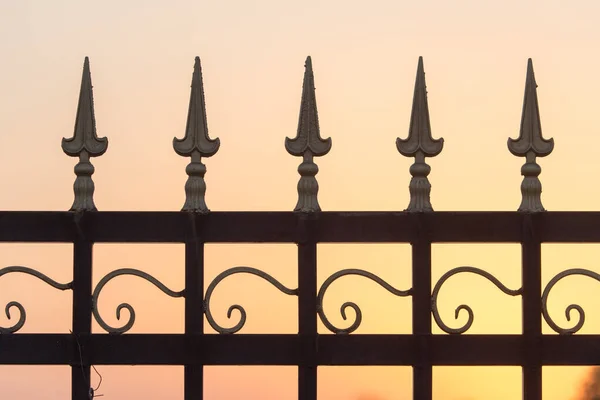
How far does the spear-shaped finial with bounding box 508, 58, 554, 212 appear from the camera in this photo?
9609 mm

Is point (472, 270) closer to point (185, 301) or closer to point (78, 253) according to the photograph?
point (185, 301)

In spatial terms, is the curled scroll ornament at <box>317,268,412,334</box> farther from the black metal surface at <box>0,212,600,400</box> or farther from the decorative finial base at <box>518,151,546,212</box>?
the decorative finial base at <box>518,151,546,212</box>

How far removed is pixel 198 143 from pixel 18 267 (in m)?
1.41

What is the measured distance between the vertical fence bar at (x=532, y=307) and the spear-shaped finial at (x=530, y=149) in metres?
0.12

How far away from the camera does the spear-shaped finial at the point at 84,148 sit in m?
9.70

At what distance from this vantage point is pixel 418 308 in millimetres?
9516

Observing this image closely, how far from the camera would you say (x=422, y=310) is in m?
9.52

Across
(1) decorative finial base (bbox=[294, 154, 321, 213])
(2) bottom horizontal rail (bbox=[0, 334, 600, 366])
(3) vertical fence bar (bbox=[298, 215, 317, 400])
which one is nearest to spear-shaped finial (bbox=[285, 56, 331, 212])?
(1) decorative finial base (bbox=[294, 154, 321, 213])

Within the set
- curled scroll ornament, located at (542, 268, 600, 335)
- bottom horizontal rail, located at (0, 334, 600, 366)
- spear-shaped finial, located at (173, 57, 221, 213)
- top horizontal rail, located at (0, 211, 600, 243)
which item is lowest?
bottom horizontal rail, located at (0, 334, 600, 366)

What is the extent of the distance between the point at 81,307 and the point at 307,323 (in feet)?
4.81

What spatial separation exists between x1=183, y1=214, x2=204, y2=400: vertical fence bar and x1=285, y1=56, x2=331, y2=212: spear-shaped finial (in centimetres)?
71

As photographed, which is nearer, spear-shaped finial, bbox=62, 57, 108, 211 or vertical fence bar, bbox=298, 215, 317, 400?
vertical fence bar, bbox=298, 215, 317, 400

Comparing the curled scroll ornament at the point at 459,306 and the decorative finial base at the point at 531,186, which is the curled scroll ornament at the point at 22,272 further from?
the decorative finial base at the point at 531,186

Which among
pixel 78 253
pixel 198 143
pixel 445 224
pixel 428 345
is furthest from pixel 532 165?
pixel 78 253
